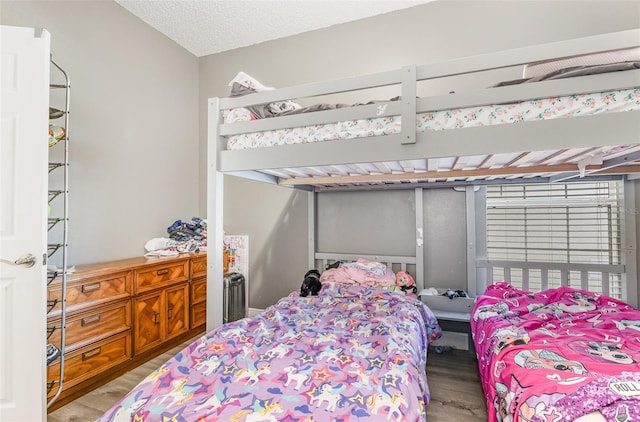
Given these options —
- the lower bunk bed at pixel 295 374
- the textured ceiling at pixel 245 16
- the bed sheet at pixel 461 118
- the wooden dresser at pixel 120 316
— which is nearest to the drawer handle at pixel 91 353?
the wooden dresser at pixel 120 316

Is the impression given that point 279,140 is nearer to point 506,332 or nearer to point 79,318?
point 506,332

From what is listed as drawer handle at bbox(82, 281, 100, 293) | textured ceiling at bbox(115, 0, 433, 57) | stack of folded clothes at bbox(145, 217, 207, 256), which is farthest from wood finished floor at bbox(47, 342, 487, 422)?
textured ceiling at bbox(115, 0, 433, 57)

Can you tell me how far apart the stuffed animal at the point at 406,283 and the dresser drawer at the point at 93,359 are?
2260 mm

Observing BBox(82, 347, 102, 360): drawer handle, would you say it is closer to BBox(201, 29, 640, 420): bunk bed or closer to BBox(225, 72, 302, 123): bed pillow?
BBox(201, 29, 640, 420): bunk bed

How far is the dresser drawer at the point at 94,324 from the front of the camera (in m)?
1.96

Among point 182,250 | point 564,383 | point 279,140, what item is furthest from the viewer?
point 182,250

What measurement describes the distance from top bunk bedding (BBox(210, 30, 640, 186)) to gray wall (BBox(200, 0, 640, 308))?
1.21 metres

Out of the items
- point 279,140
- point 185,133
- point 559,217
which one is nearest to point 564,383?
point 279,140

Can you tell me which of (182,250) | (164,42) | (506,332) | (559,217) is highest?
(164,42)

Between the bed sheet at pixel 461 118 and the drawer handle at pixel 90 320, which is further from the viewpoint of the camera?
the drawer handle at pixel 90 320

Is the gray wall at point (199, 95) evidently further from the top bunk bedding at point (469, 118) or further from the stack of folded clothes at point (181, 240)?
the top bunk bedding at point (469, 118)

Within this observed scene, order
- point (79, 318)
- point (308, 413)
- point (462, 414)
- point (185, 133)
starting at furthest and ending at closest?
point (185, 133) < point (79, 318) < point (462, 414) < point (308, 413)

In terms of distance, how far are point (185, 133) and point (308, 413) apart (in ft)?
11.1

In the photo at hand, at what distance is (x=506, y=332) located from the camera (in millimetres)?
1701
